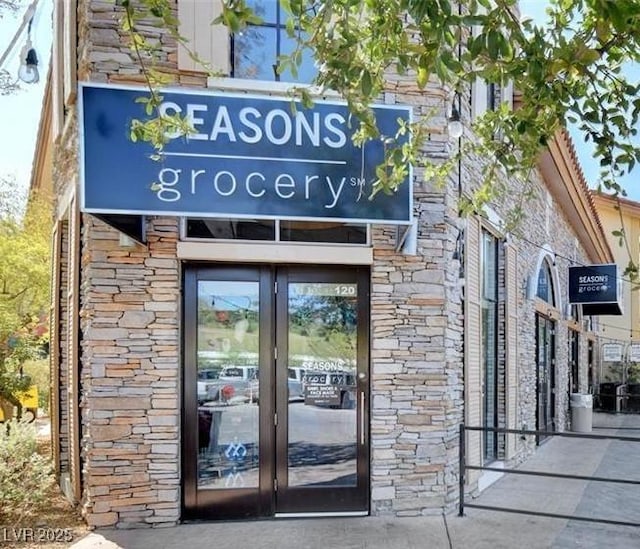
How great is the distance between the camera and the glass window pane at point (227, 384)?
568cm

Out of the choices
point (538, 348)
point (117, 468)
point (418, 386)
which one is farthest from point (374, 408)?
point (538, 348)

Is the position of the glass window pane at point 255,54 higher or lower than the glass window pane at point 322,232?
higher

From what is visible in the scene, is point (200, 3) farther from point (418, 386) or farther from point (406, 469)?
point (406, 469)

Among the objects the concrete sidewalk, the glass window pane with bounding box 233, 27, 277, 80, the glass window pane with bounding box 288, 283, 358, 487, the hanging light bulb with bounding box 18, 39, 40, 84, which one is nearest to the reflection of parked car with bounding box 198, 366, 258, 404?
the glass window pane with bounding box 288, 283, 358, 487

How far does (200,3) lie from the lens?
5566mm

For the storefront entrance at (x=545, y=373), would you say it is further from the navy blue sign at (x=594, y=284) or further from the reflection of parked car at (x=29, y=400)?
the reflection of parked car at (x=29, y=400)

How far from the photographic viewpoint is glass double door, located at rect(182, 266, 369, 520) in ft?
18.6

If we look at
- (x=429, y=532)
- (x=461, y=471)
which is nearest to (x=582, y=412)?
(x=461, y=471)

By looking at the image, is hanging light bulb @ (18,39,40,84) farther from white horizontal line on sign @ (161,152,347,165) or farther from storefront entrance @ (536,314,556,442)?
storefront entrance @ (536,314,556,442)

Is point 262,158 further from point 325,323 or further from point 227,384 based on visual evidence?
point 227,384

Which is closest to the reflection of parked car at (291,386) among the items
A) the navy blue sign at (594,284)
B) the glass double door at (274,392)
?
the glass double door at (274,392)

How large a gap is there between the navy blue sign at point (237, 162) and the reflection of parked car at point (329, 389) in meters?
1.56

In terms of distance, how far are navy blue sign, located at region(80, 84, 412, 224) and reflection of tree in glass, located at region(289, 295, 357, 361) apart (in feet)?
3.29

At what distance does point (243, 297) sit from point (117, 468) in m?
1.87
